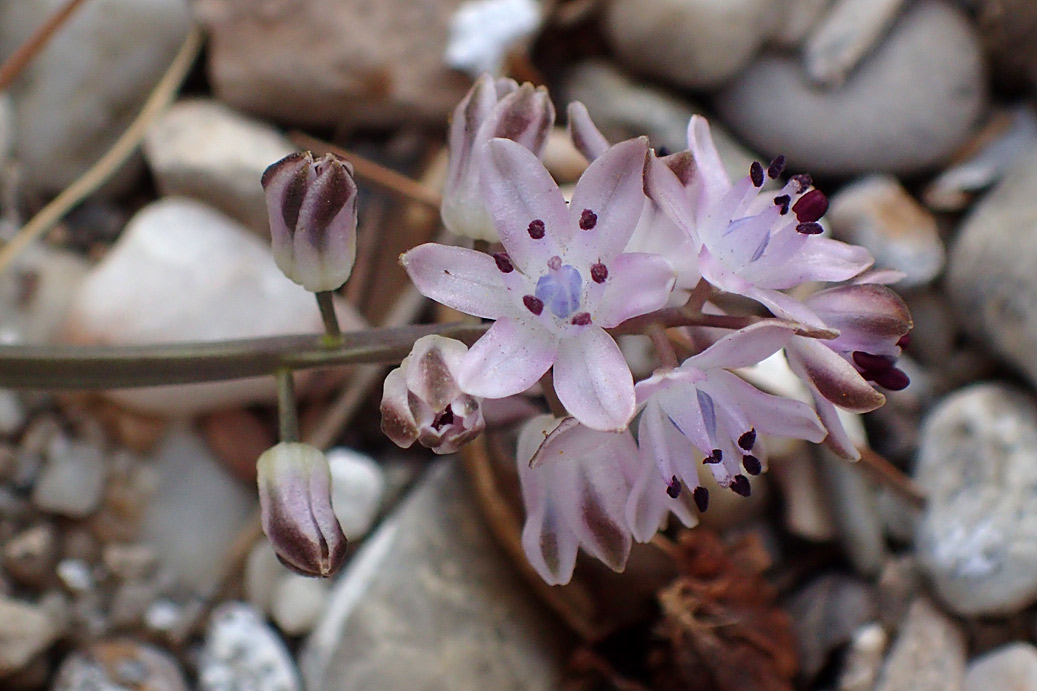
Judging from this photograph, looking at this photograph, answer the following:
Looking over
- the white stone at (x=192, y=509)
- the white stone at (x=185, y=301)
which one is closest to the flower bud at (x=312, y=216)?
the white stone at (x=185, y=301)

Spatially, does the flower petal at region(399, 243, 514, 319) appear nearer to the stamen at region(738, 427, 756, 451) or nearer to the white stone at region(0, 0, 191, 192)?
the stamen at region(738, 427, 756, 451)

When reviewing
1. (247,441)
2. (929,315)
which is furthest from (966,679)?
(247,441)

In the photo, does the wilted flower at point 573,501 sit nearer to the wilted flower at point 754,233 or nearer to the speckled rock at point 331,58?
the wilted flower at point 754,233

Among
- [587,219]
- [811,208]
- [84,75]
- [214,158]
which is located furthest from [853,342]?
[84,75]

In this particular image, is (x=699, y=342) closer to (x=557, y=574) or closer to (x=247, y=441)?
(x=557, y=574)

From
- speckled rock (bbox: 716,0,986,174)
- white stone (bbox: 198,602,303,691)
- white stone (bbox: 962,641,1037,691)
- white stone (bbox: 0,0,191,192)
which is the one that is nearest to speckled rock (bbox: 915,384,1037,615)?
white stone (bbox: 962,641,1037,691)
